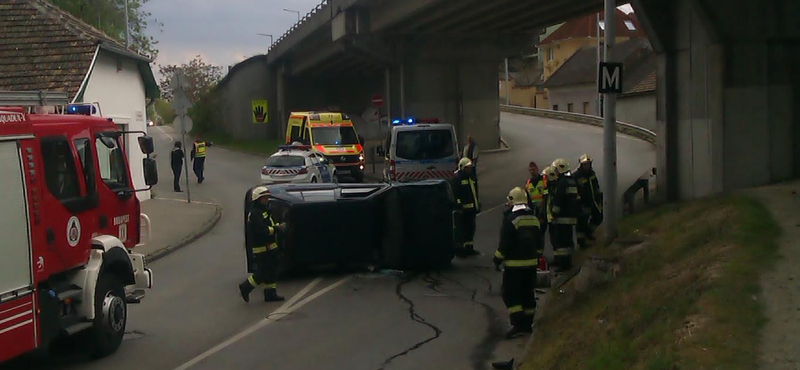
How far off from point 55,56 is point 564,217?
14.3 m

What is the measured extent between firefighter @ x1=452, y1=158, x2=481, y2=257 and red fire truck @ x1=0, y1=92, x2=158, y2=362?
6159 mm

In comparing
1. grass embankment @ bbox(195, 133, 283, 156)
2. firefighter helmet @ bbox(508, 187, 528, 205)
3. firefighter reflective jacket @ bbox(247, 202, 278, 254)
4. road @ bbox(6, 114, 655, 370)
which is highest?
grass embankment @ bbox(195, 133, 283, 156)

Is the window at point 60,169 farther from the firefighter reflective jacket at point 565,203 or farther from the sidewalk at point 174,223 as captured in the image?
the sidewalk at point 174,223

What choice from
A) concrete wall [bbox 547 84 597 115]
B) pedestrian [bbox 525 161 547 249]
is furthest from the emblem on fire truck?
concrete wall [bbox 547 84 597 115]

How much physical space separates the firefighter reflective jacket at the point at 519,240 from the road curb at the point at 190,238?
959cm

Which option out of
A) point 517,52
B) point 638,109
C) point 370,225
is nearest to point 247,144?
point 638,109

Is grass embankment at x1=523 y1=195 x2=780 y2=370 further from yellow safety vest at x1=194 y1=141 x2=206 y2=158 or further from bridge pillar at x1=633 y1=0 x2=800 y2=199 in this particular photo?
yellow safety vest at x1=194 y1=141 x2=206 y2=158

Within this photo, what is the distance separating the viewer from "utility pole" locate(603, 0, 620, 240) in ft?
47.6

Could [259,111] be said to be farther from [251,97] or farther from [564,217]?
[564,217]

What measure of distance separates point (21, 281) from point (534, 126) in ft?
150

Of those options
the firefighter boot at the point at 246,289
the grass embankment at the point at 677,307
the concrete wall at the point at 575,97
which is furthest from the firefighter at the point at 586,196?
the concrete wall at the point at 575,97

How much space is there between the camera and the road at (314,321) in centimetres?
934

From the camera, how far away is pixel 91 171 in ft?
31.7

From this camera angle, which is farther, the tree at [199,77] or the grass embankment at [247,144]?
the tree at [199,77]
